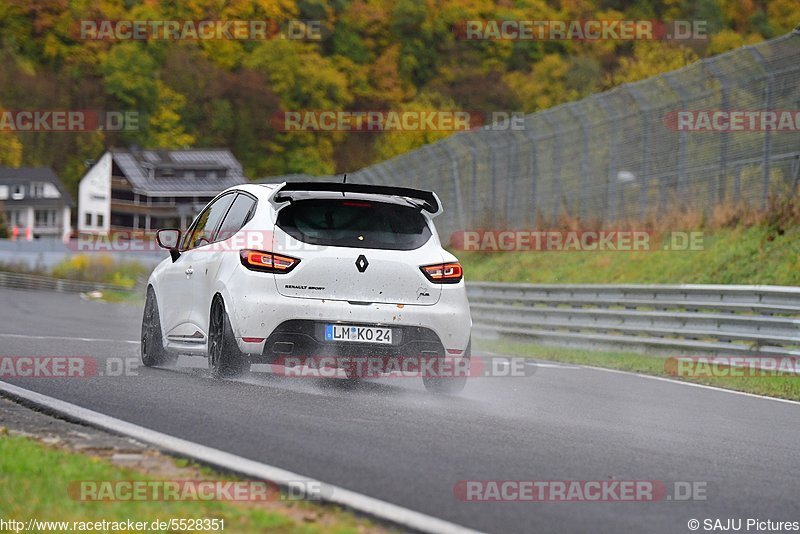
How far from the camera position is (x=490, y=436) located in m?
8.19

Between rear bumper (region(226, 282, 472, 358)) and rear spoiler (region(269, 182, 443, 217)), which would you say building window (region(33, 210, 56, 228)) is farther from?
rear bumper (region(226, 282, 472, 358))

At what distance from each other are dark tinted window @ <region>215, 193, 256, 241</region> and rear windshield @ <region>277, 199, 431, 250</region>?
0.51 m

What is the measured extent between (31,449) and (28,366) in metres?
5.26

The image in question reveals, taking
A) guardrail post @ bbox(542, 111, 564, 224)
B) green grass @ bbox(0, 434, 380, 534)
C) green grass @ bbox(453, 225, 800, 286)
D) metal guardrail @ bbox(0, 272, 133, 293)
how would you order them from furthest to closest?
1. metal guardrail @ bbox(0, 272, 133, 293)
2. guardrail post @ bbox(542, 111, 564, 224)
3. green grass @ bbox(453, 225, 800, 286)
4. green grass @ bbox(0, 434, 380, 534)

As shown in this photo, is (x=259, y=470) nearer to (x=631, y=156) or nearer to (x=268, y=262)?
(x=268, y=262)

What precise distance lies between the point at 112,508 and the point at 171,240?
270 inches

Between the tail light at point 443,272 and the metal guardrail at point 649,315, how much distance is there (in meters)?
5.41

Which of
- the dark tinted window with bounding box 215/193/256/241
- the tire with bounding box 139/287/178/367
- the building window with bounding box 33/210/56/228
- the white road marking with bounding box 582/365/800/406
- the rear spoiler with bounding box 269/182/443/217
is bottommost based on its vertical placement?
the white road marking with bounding box 582/365/800/406

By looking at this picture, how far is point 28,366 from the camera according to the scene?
39.4 ft

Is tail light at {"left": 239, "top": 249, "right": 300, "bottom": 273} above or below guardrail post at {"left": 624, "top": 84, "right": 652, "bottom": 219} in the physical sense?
below

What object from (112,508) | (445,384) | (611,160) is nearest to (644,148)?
(611,160)

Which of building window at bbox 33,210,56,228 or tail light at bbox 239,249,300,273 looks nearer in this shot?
tail light at bbox 239,249,300,273

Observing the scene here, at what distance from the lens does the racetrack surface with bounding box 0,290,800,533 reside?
6160 mm

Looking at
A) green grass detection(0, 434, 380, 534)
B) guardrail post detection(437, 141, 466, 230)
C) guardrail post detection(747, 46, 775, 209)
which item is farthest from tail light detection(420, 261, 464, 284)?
guardrail post detection(437, 141, 466, 230)
